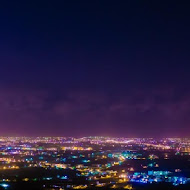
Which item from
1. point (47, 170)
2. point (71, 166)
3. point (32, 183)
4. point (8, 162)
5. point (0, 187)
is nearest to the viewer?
point (0, 187)

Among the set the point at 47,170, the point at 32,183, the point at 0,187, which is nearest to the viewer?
the point at 0,187

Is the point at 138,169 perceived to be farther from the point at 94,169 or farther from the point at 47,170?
the point at 47,170

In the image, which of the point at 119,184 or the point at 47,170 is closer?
the point at 119,184

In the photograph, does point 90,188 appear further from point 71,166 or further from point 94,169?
point 71,166

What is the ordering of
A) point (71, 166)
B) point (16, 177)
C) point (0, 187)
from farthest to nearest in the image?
point (71, 166)
point (16, 177)
point (0, 187)

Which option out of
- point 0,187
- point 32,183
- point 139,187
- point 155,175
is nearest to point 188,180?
point 155,175

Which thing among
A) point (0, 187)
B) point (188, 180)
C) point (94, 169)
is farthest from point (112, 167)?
point (0, 187)

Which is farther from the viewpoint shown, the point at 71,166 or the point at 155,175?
the point at 71,166

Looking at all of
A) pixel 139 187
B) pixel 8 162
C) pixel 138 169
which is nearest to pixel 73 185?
pixel 139 187

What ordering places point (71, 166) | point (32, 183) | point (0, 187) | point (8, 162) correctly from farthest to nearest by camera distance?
point (8, 162)
point (71, 166)
point (32, 183)
point (0, 187)
